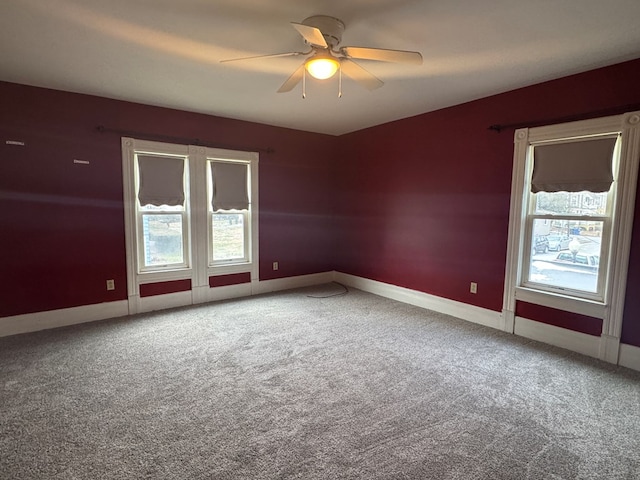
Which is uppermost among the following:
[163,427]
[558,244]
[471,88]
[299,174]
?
[471,88]

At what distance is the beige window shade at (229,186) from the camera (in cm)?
446

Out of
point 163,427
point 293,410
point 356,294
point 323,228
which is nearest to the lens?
point 163,427

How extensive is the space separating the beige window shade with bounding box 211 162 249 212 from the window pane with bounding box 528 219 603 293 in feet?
11.6

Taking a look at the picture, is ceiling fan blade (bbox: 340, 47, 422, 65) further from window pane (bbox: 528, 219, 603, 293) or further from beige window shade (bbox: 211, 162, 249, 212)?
beige window shade (bbox: 211, 162, 249, 212)

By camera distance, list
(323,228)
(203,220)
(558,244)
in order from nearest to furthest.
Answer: (558,244) < (203,220) < (323,228)

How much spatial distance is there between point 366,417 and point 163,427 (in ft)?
3.99

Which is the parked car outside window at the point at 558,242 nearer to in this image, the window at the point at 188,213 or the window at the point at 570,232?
the window at the point at 570,232

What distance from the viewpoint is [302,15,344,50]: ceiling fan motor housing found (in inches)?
81.9

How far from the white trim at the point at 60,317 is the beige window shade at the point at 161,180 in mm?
1257

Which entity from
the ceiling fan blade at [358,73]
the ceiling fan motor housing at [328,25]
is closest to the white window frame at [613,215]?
the ceiling fan blade at [358,73]

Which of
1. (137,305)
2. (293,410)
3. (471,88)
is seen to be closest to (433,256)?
(471,88)

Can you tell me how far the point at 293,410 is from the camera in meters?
2.14

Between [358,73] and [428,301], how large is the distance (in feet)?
9.65

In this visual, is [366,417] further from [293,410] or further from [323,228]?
[323,228]
